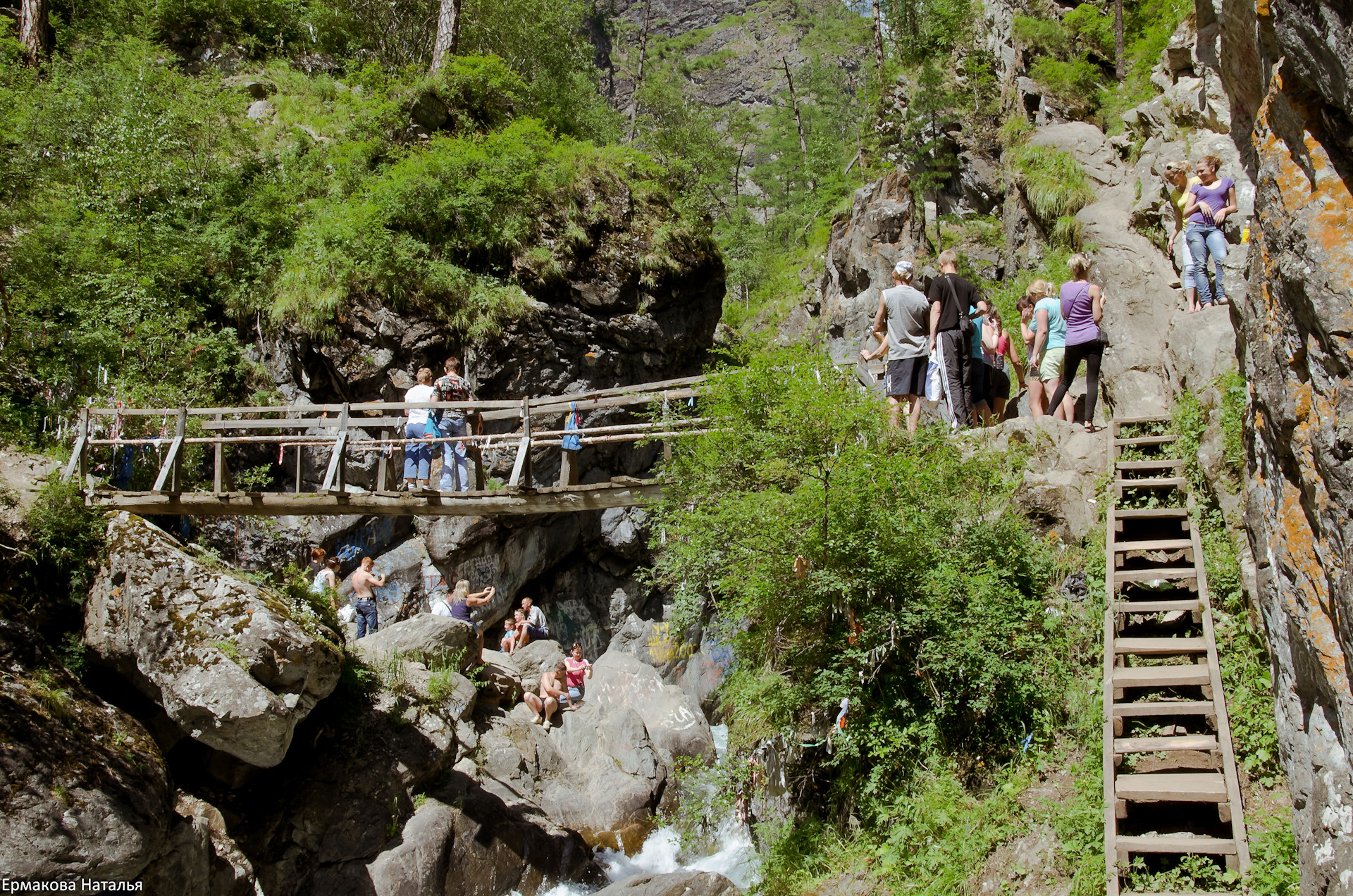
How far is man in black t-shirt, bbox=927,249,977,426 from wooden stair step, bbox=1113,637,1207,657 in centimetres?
316

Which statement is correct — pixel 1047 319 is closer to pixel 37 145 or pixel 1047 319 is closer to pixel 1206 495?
pixel 1206 495

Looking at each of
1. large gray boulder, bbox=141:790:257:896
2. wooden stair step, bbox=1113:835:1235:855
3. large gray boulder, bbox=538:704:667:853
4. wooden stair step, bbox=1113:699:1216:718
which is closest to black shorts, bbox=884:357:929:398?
wooden stair step, bbox=1113:699:1216:718

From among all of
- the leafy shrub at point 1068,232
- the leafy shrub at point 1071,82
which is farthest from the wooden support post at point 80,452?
the leafy shrub at point 1071,82

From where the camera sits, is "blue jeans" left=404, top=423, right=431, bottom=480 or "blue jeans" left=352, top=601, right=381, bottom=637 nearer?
"blue jeans" left=404, top=423, right=431, bottom=480

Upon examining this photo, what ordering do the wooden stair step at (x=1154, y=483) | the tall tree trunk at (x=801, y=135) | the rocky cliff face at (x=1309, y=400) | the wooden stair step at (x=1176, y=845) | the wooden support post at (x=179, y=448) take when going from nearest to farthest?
the rocky cliff face at (x=1309, y=400)
the wooden stair step at (x=1176, y=845)
the wooden stair step at (x=1154, y=483)
the wooden support post at (x=179, y=448)
the tall tree trunk at (x=801, y=135)

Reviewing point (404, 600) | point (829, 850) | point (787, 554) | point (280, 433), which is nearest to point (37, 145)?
point (280, 433)

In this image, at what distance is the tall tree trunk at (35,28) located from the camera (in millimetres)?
18109

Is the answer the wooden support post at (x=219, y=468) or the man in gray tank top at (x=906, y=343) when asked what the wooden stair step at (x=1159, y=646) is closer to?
the man in gray tank top at (x=906, y=343)

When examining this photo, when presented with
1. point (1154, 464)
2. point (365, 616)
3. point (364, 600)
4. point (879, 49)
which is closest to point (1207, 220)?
point (1154, 464)

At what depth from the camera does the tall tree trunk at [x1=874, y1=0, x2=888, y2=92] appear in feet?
86.7

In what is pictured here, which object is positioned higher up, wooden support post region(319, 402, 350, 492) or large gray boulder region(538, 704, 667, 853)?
wooden support post region(319, 402, 350, 492)

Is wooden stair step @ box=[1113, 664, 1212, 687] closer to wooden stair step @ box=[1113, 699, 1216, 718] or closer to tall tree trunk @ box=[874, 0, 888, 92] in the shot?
wooden stair step @ box=[1113, 699, 1216, 718]

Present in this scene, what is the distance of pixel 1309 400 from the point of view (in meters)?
3.54

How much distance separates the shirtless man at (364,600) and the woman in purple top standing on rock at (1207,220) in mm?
10500
